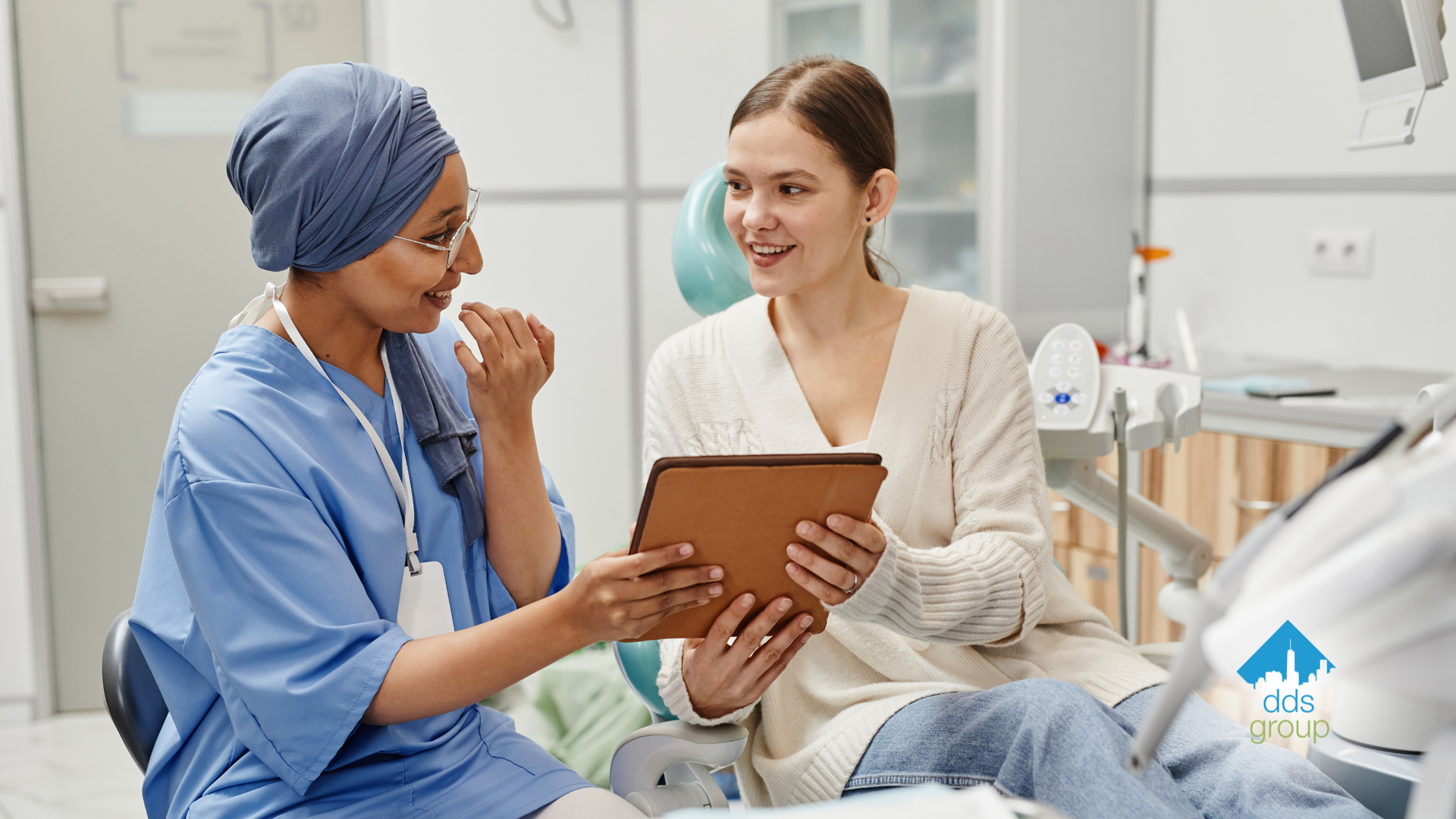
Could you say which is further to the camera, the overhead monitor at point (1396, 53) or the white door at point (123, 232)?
the white door at point (123, 232)

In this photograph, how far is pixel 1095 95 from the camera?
3.19 metres

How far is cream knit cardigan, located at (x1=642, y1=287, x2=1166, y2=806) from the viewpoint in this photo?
127 cm

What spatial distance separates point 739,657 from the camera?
3.92 ft

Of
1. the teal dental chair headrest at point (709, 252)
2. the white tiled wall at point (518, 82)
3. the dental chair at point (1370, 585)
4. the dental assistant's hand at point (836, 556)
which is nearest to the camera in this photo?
the dental chair at point (1370, 585)

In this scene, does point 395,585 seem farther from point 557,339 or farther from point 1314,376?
point 1314,376

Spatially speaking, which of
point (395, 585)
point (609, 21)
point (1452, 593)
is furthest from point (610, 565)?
point (609, 21)

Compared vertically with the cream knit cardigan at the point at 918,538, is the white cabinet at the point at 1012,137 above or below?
above

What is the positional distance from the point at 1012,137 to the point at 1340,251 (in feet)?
2.78

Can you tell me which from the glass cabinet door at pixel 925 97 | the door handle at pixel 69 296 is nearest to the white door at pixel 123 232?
the door handle at pixel 69 296

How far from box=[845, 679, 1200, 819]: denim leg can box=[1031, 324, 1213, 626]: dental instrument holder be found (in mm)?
548

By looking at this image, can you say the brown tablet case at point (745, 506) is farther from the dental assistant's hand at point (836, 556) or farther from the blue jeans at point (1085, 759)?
the blue jeans at point (1085, 759)

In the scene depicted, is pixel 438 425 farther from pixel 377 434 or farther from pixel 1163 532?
pixel 1163 532

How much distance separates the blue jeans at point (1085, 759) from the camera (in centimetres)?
98

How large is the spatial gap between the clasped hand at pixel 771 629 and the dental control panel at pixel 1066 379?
2.06ft
